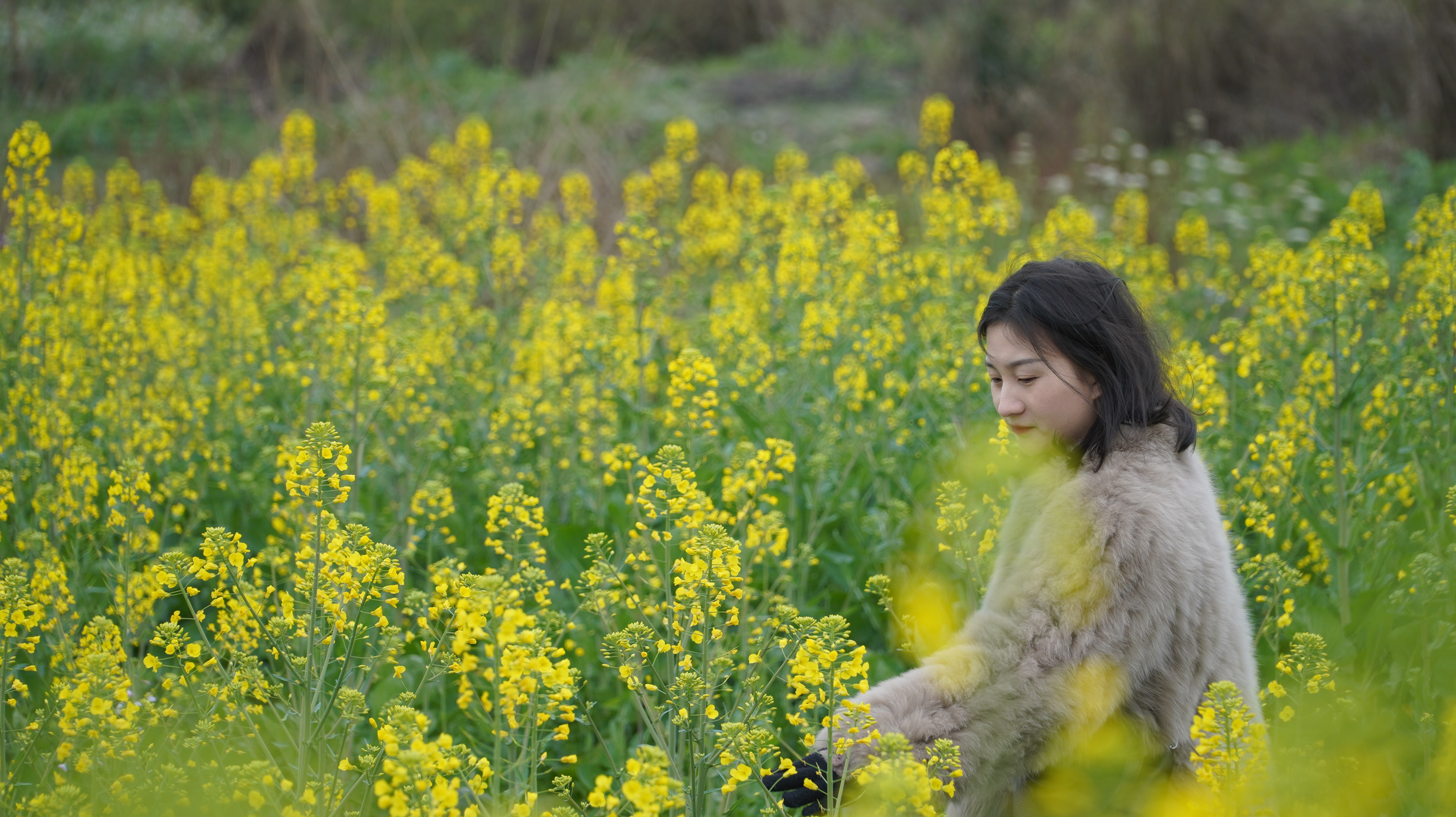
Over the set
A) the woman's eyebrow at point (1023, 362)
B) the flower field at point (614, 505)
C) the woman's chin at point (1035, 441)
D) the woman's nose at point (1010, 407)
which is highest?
the woman's eyebrow at point (1023, 362)

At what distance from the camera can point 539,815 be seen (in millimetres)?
1916

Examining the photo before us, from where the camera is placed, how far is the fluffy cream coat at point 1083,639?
1767 mm

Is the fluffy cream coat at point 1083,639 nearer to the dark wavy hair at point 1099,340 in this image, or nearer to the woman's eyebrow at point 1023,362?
the dark wavy hair at point 1099,340

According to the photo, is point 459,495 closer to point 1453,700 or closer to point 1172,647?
point 1172,647

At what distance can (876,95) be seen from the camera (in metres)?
14.7

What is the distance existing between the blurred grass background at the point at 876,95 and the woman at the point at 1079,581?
7.06 metres

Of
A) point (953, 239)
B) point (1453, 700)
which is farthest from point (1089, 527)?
point (953, 239)

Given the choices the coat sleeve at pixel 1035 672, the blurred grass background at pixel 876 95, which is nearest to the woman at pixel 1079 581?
the coat sleeve at pixel 1035 672

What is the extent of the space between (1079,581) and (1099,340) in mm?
516

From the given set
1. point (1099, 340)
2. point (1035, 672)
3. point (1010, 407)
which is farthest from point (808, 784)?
point (1099, 340)

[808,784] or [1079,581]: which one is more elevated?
[1079,581]

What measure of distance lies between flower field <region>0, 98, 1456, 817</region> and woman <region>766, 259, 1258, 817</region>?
86mm

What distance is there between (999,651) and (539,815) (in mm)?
841

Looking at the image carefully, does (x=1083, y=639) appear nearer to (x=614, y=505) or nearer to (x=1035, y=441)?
(x=1035, y=441)
